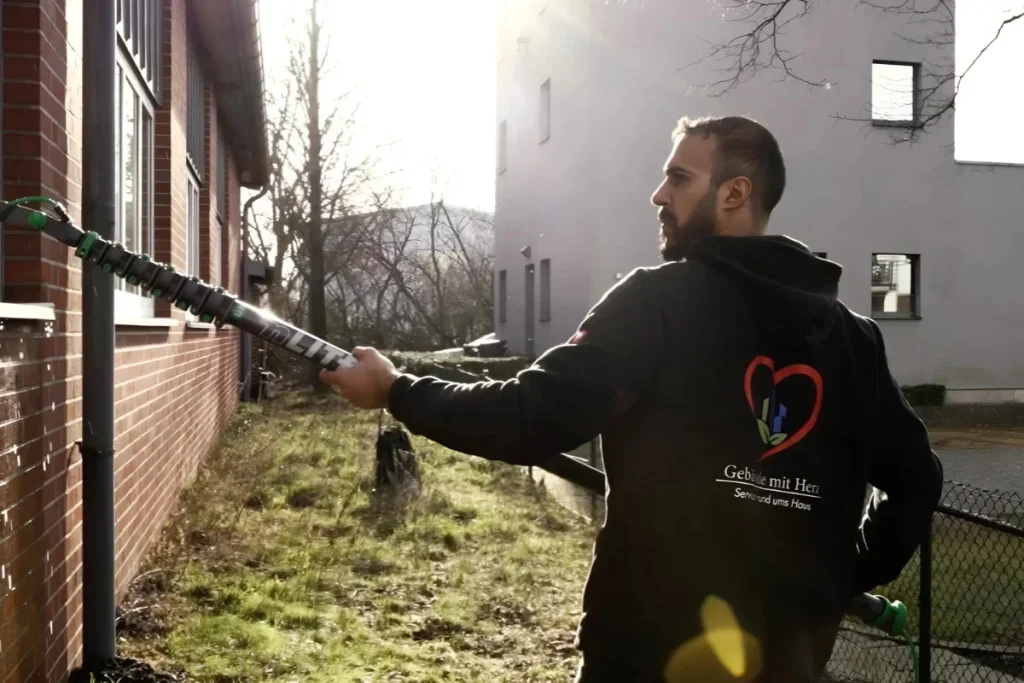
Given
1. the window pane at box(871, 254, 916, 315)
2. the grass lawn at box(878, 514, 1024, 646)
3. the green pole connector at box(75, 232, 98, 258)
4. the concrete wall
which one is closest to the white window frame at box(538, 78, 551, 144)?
the concrete wall

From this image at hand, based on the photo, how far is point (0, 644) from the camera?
266 centimetres

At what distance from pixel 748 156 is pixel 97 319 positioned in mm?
2586

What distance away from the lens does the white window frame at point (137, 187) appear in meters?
5.22

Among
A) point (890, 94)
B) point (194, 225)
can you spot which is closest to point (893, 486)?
point (194, 225)

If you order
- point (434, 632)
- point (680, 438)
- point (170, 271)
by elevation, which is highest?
point (170, 271)

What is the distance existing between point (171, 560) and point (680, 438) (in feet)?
15.3

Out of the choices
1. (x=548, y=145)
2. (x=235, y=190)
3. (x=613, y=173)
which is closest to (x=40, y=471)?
(x=235, y=190)

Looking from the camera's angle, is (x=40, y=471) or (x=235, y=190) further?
(x=235, y=190)

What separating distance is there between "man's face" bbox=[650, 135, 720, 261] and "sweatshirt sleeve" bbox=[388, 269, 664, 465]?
301mm

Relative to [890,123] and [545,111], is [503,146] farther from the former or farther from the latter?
[890,123]

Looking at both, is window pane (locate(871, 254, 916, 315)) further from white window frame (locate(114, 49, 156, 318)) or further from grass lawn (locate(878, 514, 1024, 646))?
white window frame (locate(114, 49, 156, 318))

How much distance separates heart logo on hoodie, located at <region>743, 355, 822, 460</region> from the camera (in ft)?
6.17

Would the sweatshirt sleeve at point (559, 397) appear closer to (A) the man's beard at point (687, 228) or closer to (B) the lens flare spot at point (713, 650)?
(A) the man's beard at point (687, 228)

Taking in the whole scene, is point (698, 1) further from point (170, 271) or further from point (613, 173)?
point (170, 271)
